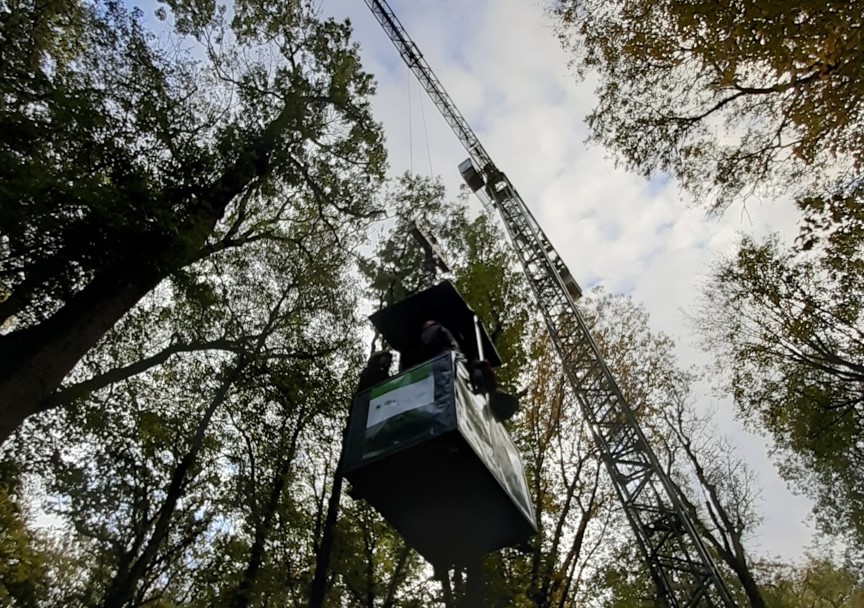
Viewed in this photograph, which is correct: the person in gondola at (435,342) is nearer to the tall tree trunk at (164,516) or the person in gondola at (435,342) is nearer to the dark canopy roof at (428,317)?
the dark canopy roof at (428,317)

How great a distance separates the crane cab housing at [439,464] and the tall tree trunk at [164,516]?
6.48m

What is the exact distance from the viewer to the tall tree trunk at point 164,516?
976 centimetres

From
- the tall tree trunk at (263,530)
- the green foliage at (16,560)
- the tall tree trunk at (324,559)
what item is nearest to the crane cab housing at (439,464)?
the tall tree trunk at (324,559)

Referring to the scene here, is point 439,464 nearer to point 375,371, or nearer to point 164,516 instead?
point 375,371

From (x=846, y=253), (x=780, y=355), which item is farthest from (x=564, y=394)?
(x=846, y=253)

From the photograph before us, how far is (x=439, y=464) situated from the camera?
4.50 metres

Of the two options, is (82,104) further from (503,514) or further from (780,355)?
(780,355)

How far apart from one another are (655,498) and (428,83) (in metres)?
21.7

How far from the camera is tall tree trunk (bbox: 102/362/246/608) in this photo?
384 inches

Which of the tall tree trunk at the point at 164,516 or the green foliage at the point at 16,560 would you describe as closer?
the tall tree trunk at the point at 164,516

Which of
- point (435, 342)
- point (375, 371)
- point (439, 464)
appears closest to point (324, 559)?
point (375, 371)

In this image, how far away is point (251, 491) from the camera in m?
10.9

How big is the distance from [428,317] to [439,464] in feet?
8.89

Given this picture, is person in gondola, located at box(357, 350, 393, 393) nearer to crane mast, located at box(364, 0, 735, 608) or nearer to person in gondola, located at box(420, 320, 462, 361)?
person in gondola, located at box(420, 320, 462, 361)
